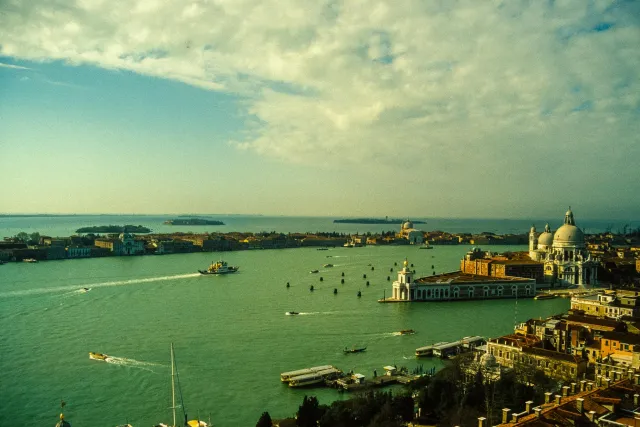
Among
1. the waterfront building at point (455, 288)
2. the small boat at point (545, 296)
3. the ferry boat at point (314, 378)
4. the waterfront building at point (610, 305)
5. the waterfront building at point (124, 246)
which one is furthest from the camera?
the waterfront building at point (124, 246)

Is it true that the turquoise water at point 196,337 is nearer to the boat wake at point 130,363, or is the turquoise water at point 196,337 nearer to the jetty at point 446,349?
the boat wake at point 130,363

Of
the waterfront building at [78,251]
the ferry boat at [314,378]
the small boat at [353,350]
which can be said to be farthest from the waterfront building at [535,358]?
the waterfront building at [78,251]

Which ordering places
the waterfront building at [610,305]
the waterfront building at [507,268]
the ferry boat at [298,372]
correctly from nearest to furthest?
the ferry boat at [298,372], the waterfront building at [610,305], the waterfront building at [507,268]

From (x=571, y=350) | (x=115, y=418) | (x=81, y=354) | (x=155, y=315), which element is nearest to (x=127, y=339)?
(x=81, y=354)

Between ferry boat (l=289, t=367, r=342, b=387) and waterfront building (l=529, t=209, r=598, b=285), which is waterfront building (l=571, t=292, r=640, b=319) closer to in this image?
waterfront building (l=529, t=209, r=598, b=285)

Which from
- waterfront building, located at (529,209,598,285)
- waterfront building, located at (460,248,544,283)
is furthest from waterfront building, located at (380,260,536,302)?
waterfront building, located at (529,209,598,285)

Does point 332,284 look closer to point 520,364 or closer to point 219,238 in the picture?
point 520,364
